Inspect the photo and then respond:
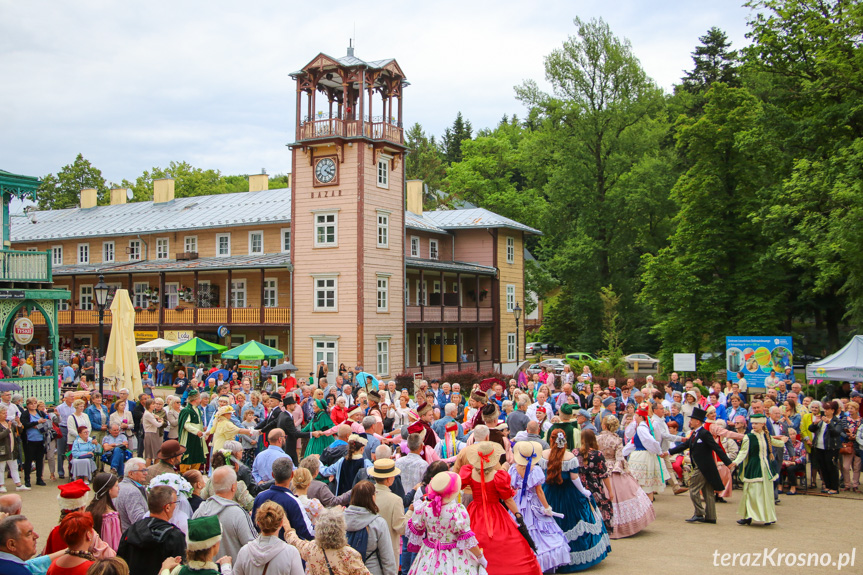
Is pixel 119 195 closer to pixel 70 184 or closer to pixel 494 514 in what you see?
pixel 70 184

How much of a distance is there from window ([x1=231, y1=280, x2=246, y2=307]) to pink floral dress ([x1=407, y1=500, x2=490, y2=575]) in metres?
33.4

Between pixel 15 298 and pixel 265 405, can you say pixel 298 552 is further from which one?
pixel 15 298

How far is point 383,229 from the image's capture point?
34562 mm

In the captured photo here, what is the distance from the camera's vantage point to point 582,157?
4572 centimetres

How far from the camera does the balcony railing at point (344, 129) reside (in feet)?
108

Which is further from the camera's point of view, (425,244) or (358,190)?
(425,244)

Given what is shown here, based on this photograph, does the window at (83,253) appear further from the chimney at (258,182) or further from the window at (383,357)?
the window at (383,357)

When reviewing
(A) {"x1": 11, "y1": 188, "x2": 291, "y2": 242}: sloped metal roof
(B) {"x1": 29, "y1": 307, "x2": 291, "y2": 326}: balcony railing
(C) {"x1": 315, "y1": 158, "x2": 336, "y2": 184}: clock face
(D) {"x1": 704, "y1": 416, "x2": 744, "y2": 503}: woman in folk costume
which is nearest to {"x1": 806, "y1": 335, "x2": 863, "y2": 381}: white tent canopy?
(D) {"x1": 704, "y1": 416, "x2": 744, "y2": 503}: woman in folk costume

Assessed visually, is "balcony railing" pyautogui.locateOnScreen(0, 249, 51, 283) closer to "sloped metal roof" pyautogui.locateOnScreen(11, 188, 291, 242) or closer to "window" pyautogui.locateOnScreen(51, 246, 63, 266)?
"sloped metal roof" pyautogui.locateOnScreen(11, 188, 291, 242)

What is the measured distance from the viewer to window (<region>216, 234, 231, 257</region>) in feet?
134

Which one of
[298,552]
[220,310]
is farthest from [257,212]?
[298,552]

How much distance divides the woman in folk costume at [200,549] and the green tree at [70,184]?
67.0 metres

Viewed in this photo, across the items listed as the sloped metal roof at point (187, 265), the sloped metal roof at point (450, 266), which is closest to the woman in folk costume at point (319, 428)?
the sloped metal roof at point (187, 265)

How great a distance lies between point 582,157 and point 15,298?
33.7 m
